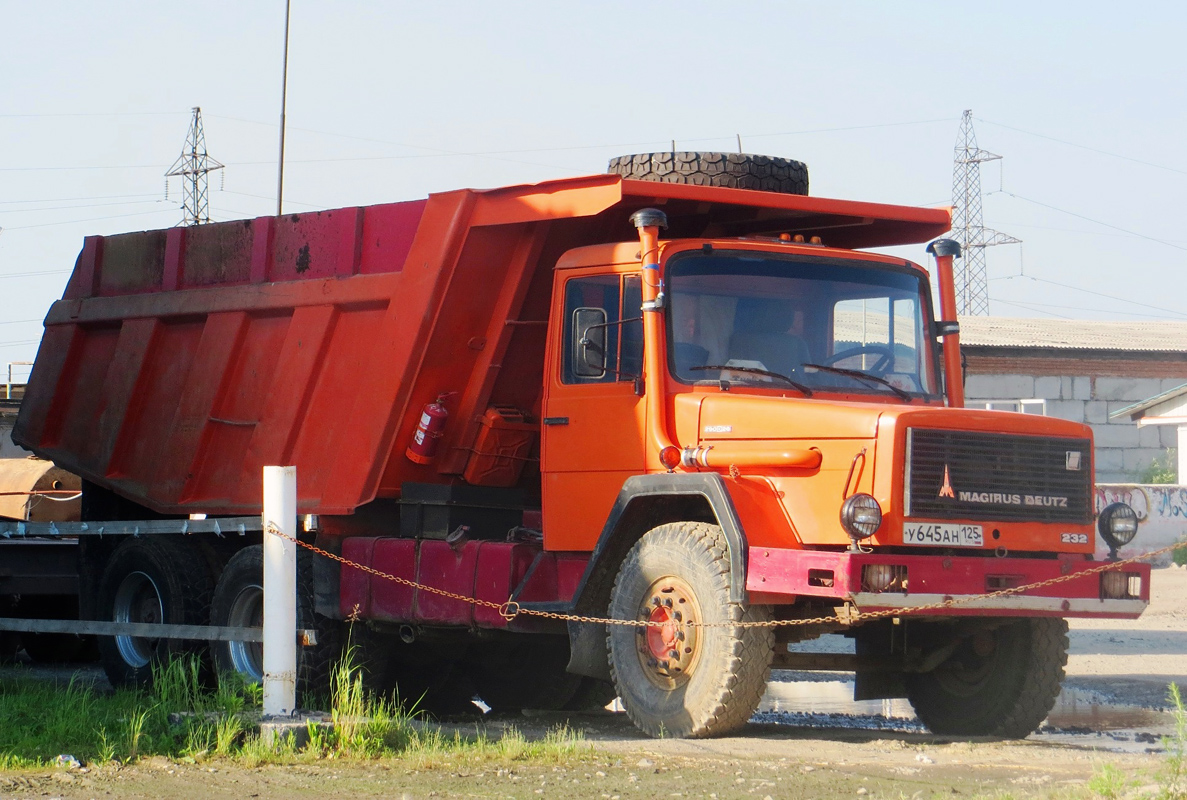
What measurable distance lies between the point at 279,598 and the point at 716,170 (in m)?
3.50

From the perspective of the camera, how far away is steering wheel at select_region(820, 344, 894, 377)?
843 cm

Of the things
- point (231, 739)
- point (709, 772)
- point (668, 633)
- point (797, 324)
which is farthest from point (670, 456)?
point (231, 739)

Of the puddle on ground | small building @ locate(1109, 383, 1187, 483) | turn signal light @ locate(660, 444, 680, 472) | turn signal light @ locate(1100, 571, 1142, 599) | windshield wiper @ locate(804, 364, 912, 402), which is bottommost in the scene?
the puddle on ground

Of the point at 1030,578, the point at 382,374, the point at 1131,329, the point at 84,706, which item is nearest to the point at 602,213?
the point at 382,374

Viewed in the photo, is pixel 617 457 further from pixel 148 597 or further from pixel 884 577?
pixel 148 597

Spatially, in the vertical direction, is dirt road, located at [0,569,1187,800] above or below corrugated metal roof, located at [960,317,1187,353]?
below

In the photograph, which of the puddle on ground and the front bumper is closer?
the front bumper

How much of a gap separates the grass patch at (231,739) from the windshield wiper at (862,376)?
7.70 ft

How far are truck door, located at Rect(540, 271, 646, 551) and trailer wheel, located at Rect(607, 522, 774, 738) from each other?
579 millimetres

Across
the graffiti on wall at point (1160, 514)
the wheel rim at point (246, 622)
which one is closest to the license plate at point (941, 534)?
the wheel rim at point (246, 622)

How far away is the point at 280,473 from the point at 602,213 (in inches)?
97.1

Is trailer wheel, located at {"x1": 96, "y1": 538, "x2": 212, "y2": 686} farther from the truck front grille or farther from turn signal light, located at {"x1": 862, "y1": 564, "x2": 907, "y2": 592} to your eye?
the truck front grille

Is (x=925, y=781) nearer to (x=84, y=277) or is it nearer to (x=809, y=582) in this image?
(x=809, y=582)

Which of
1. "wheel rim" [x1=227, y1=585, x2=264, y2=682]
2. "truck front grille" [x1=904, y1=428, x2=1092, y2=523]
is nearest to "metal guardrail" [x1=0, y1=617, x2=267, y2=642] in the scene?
"wheel rim" [x1=227, y1=585, x2=264, y2=682]
